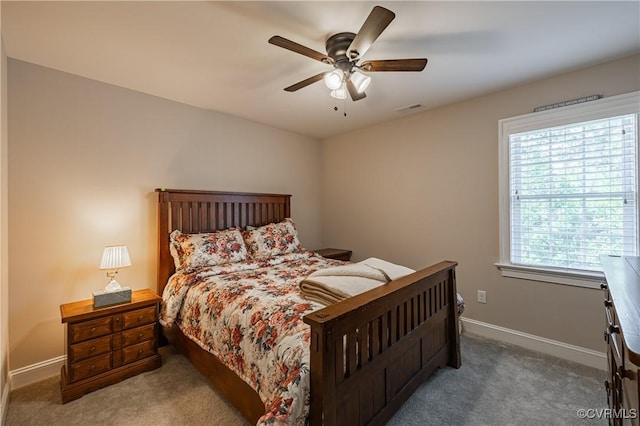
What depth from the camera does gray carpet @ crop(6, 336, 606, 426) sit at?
5.91 feet

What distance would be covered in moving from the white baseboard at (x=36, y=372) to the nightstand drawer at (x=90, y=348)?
0.36 m

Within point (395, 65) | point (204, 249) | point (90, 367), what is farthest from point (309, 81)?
point (90, 367)

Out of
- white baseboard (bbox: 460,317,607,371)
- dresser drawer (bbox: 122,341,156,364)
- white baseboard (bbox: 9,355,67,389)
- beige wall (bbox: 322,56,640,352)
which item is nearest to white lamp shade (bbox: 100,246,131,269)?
dresser drawer (bbox: 122,341,156,364)

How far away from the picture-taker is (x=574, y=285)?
2457 mm

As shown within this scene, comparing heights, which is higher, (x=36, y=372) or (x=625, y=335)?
(x=625, y=335)

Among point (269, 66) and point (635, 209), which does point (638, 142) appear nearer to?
point (635, 209)

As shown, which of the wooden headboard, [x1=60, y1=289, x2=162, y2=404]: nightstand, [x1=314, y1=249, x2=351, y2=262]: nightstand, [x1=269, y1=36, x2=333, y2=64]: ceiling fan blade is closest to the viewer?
[x1=269, y1=36, x2=333, y2=64]: ceiling fan blade

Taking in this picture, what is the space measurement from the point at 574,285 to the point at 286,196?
10.3 ft

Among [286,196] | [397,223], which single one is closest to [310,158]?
[286,196]

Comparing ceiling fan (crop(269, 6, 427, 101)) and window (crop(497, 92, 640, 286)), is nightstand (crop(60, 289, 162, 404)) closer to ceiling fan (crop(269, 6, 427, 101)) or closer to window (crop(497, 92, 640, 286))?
ceiling fan (crop(269, 6, 427, 101))

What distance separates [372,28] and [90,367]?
2.94 m

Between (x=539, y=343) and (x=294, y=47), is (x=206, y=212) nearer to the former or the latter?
(x=294, y=47)

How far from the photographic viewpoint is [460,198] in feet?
10.2

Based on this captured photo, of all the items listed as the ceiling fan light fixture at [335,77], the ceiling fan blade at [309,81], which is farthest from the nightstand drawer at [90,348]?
the ceiling fan light fixture at [335,77]
